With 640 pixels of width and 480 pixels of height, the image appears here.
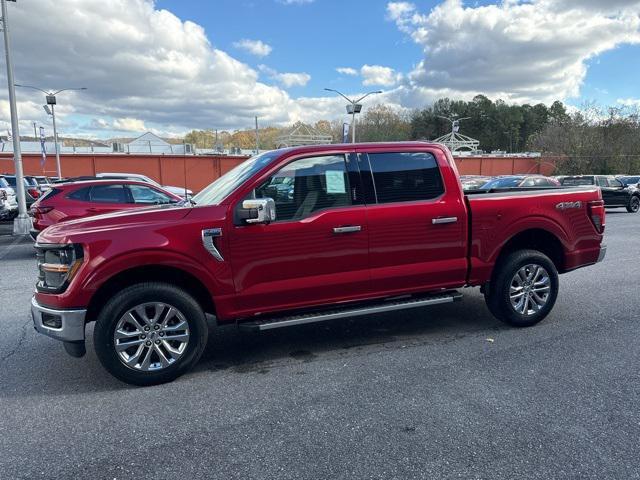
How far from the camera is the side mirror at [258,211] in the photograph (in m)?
3.91

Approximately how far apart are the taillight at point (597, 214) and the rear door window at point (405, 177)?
203cm

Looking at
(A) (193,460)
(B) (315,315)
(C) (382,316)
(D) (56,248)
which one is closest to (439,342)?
(C) (382,316)

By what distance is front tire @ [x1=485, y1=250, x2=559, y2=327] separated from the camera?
5.08 m

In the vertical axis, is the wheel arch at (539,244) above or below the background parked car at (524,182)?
below

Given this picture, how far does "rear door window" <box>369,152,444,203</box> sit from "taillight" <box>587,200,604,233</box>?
80.0 inches

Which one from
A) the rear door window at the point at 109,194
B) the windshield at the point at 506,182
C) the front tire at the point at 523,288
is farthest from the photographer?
the windshield at the point at 506,182

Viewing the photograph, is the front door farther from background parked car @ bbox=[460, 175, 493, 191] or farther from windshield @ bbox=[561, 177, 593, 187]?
windshield @ bbox=[561, 177, 593, 187]

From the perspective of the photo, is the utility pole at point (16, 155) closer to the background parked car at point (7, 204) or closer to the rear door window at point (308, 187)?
the background parked car at point (7, 204)

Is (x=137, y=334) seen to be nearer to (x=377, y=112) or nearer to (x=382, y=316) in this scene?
(x=382, y=316)

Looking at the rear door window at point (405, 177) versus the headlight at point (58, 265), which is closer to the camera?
the headlight at point (58, 265)

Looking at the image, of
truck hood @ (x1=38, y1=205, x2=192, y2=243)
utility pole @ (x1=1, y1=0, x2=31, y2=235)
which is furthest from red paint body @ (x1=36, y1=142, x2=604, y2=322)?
utility pole @ (x1=1, y1=0, x2=31, y2=235)

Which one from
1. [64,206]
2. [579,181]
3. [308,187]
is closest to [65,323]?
[308,187]

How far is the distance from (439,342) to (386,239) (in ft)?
4.09

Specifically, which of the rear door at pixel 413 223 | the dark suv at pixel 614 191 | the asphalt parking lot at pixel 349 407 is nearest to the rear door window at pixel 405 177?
the rear door at pixel 413 223
